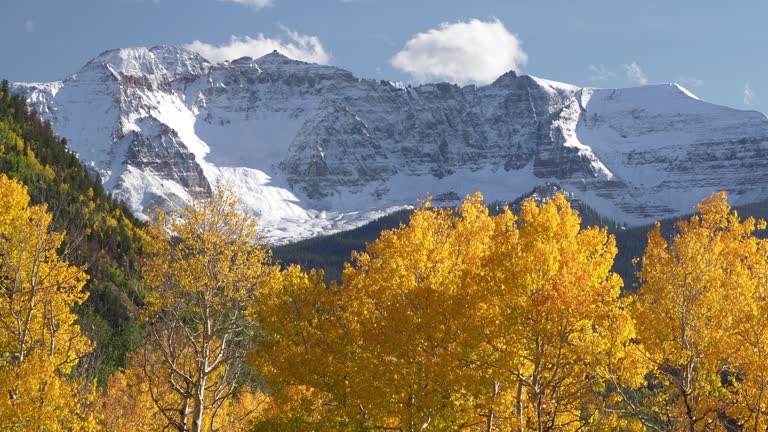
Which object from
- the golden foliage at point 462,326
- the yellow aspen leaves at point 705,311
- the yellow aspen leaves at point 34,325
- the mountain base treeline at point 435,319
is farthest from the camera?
Answer: the yellow aspen leaves at point 34,325

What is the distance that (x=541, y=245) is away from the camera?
20.3 meters

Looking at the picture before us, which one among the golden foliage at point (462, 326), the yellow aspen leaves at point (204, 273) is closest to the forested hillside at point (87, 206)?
the golden foliage at point (462, 326)

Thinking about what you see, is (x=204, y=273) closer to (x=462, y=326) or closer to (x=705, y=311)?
(x=462, y=326)

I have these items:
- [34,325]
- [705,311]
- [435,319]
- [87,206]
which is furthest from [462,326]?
[87,206]

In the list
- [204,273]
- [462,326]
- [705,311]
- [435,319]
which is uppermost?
[204,273]

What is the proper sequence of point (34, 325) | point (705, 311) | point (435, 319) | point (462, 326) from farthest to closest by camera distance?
point (34, 325) → point (705, 311) → point (435, 319) → point (462, 326)

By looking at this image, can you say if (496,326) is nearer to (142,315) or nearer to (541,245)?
(541,245)

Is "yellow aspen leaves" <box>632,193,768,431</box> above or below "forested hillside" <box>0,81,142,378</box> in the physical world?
below

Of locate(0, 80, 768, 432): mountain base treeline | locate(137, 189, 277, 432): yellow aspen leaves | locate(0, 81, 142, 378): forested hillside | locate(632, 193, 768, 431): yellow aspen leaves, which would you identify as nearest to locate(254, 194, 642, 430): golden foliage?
locate(0, 80, 768, 432): mountain base treeline

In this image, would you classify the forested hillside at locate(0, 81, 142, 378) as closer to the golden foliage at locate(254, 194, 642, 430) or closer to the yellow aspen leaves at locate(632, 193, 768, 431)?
the golden foliage at locate(254, 194, 642, 430)

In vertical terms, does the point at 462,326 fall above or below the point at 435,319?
below

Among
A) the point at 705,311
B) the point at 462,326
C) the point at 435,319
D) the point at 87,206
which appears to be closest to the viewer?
the point at 462,326

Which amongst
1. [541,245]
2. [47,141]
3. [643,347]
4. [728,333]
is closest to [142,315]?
[541,245]

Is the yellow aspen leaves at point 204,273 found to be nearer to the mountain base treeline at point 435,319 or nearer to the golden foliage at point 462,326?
the mountain base treeline at point 435,319
